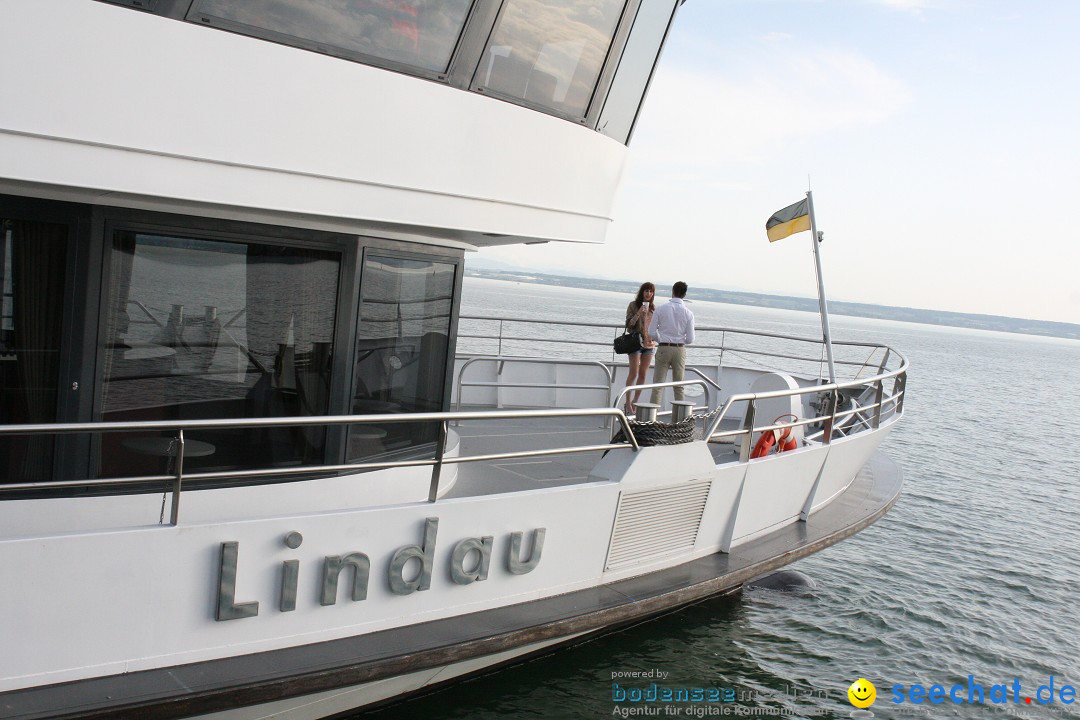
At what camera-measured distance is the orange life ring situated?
7.44 metres

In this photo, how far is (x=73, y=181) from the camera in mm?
4141

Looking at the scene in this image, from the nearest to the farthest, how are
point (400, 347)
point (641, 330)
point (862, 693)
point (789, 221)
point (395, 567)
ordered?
point (395, 567) < point (400, 347) < point (862, 693) < point (789, 221) < point (641, 330)

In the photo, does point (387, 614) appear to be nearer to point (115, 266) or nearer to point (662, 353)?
point (115, 266)

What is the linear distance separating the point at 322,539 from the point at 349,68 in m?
2.50

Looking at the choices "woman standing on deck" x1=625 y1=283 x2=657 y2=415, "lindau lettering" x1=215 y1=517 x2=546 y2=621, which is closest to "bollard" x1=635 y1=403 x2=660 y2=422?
"lindau lettering" x1=215 y1=517 x2=546 y2=621

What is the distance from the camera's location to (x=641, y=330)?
1012 cm

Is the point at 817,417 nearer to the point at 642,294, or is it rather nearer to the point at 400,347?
the point at 642,294

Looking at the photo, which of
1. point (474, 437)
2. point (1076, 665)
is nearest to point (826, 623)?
point (1076, 665)

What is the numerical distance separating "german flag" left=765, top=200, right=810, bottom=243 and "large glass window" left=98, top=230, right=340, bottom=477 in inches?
229

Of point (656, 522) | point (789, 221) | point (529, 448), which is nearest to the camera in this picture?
point (656, 522)

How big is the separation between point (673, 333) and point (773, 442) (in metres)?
2.57

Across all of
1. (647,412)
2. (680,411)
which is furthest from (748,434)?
(647,412)

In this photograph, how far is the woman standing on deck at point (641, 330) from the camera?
10055mm

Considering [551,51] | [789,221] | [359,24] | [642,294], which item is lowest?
[642,294]
